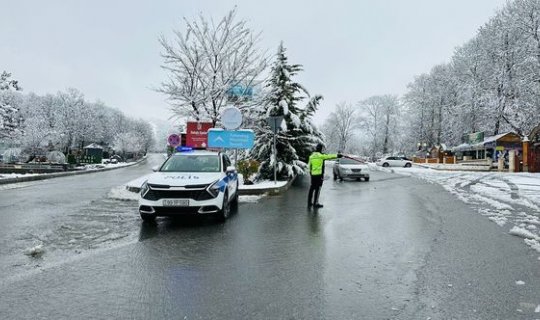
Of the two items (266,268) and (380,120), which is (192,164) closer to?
(266,268)

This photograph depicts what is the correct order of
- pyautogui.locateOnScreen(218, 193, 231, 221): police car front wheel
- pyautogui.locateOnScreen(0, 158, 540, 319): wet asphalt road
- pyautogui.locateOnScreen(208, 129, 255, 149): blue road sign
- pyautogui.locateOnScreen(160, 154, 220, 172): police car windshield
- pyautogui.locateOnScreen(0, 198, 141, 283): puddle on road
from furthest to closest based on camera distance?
pyautogui.locateOnScreen(208, 129, 255, 149): blue road sign
pyautogui.locateOnScreen(160, 154, 220, 172): police car windshield
pyautogui.locateOnScreen(218, 193, 231, 221): police car front wheel
pyautogui.locateOnScreen(0, 198, 141, 283): puddle on road
pyautogui.locateOnScreen(0, 158, 540, 319): wet asphalt road

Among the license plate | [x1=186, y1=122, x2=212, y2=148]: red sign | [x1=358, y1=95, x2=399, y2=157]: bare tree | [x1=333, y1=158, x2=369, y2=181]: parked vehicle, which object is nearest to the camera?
the license plate

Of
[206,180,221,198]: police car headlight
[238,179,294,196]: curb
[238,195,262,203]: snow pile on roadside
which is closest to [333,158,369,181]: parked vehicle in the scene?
[238,179,294,196]: curb

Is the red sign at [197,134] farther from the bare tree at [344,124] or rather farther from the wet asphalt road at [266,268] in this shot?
the bare tree at [344,124]

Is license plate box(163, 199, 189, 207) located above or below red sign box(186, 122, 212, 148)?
below

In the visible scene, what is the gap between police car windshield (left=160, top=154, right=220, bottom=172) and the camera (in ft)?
30.1

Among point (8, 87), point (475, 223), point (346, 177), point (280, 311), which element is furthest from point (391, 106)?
point (280, 311)

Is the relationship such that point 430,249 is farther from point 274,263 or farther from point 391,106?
point 391,106

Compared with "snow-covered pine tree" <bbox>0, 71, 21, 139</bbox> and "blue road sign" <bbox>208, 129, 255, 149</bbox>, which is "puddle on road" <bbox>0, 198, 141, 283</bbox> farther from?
"snow-covered pine tree" <bbox>0, 71, 21, 139</bbox>

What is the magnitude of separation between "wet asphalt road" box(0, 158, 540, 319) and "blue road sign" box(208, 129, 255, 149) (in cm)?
663

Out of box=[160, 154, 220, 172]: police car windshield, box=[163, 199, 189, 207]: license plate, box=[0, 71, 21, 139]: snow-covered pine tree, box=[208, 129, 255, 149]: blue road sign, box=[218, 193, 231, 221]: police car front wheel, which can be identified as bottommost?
box=[218, 193, 231, 221]: police car front wheel

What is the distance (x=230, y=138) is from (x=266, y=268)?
10455 mm

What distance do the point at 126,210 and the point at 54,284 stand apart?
5.78m

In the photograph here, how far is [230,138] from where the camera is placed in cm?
1520
